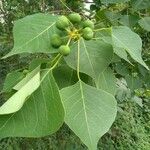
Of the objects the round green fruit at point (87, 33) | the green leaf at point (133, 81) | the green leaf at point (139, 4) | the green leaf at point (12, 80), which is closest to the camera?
the round green fruit at point (87, 33)

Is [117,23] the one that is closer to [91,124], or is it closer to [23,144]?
[91,124]

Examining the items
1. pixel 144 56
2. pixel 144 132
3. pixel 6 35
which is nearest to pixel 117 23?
pixel 144 56

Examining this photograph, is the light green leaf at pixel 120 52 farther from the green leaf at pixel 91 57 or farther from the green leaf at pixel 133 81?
the green leaf at pixel 133 81

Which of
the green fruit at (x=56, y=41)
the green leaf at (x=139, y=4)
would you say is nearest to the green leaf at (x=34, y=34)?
the green fruit at (x=56, y=41)

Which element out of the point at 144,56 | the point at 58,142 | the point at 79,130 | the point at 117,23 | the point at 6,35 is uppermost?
the point at 79,130

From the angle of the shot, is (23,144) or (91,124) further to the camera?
(23,144)
